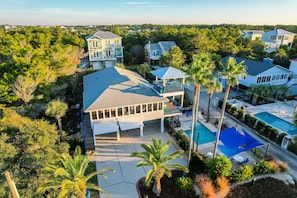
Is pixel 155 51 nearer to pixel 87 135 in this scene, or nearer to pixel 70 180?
pixel 87 135

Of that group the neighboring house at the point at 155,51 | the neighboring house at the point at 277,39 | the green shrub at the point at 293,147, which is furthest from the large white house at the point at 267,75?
the neighboring house at the point at 277,39

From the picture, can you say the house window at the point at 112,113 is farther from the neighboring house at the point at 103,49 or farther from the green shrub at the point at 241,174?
the neighboring house at the point at 103,49

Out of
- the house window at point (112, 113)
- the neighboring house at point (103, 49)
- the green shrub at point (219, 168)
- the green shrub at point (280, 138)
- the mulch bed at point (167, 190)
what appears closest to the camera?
the mulch bed at point (167, 190)

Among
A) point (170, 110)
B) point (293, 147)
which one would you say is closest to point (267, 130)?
point (293, 147)

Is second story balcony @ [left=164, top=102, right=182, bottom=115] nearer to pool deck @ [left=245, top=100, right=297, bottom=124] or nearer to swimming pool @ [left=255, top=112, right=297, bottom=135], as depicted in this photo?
pool deck @ [left=245, top=100, right=297, bottom=124]

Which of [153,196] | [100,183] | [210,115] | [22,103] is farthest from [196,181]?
[22,103]

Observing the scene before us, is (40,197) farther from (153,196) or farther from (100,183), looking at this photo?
(153,196)
